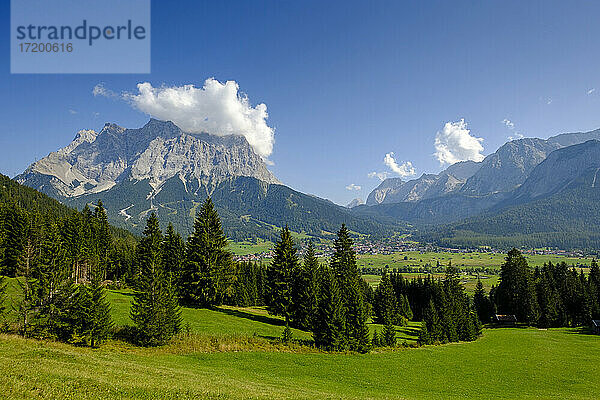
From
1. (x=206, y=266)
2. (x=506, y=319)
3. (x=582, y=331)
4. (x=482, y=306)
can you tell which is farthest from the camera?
(x=482, y=306)

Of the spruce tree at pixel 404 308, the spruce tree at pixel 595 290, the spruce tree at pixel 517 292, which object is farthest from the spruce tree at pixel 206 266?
the spruce tree at pixel 595 290

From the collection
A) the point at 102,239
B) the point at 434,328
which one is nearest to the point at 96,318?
the point at 434,328

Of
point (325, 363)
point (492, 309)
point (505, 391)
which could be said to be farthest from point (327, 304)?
point (492, 309)

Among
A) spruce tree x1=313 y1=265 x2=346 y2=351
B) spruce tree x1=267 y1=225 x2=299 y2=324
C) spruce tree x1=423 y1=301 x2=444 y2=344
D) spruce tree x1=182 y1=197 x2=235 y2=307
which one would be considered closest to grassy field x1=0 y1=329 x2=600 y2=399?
spruce tree x1=313 y1=265 x2=346 y2=351

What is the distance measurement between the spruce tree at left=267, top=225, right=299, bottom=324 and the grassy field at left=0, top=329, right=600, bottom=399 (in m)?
14.4

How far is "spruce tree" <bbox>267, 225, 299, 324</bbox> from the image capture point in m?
52.0

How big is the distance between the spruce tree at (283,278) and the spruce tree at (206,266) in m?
8.34

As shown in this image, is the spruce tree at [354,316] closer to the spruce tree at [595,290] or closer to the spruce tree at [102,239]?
the spruce tree at [102,239]

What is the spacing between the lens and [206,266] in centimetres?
5506

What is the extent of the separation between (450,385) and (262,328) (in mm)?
25703

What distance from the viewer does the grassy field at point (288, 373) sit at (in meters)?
18.0

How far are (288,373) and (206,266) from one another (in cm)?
2921

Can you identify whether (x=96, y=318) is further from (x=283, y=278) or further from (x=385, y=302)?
(x=385, y=302)

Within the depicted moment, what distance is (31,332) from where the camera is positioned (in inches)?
1291
